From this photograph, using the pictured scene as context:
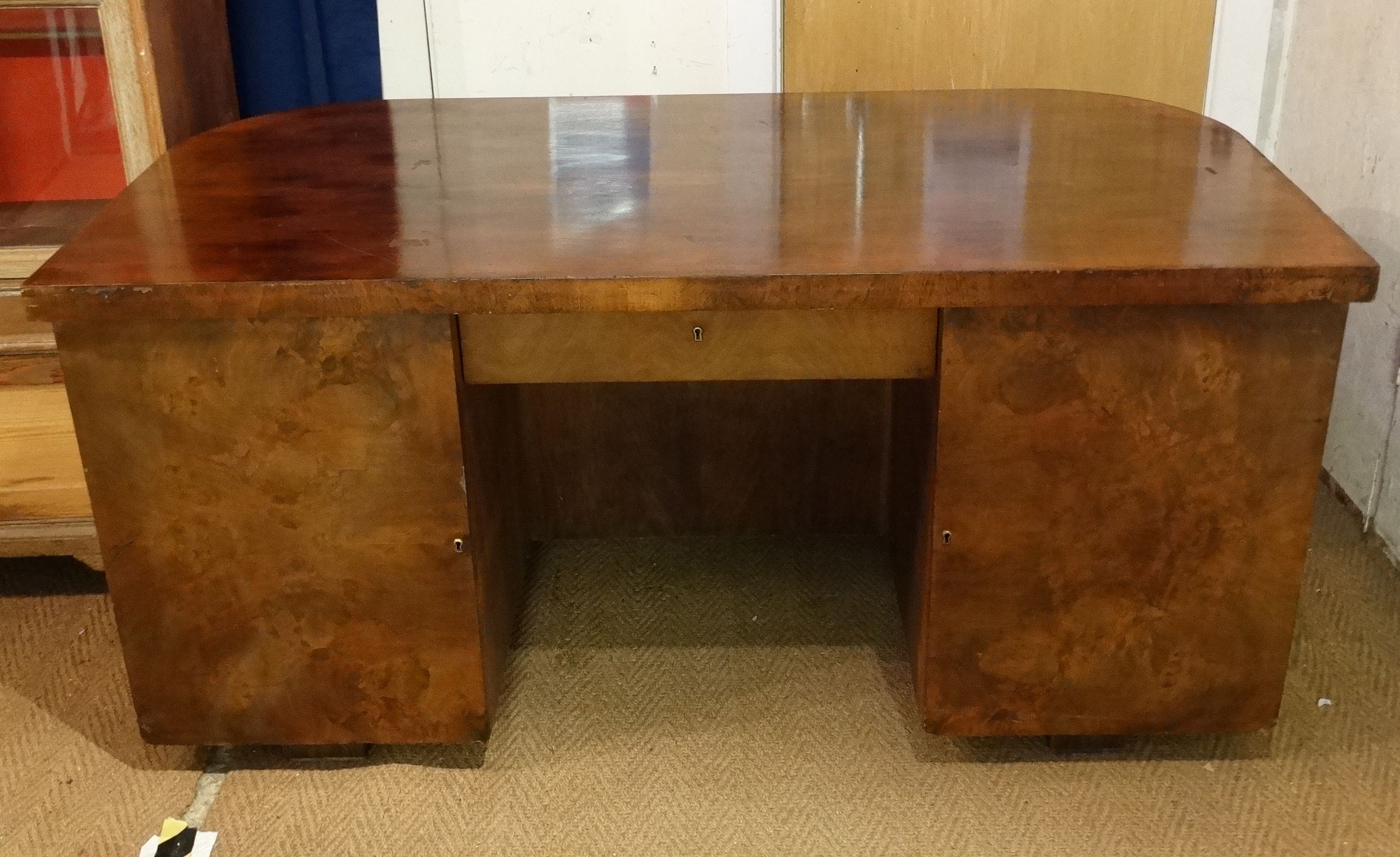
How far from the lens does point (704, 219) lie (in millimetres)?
1254

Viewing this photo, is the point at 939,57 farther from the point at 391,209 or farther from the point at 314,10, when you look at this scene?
the point at 391,209

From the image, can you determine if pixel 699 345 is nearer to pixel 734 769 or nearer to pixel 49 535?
pixel 734 769

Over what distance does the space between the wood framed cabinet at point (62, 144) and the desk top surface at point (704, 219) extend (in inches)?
7.3

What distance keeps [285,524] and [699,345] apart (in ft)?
1.50

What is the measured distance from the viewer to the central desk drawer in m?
1.17

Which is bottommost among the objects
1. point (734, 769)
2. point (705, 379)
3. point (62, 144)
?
point (734, 769)

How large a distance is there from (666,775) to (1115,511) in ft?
1.85

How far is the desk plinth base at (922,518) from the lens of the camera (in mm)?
1164

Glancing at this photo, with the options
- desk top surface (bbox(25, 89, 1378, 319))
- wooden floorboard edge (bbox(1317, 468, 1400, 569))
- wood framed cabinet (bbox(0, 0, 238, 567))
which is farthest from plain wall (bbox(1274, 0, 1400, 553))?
wood framed cabinet (bbox(0, 0, 238, 567))

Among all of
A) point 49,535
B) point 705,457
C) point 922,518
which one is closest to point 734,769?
point 922,518

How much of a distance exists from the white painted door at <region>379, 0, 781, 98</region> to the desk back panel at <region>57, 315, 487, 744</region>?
3.46 feet

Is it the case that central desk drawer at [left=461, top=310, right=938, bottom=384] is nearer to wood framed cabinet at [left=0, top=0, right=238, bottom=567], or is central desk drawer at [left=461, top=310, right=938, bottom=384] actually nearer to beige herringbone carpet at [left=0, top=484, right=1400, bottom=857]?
beige herringbone carpet at [left=0, top=484, right=1400, bottom=857]

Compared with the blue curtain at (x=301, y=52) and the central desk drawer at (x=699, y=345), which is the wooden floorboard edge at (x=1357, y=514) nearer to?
the central desk drawer at (x=699, y=345)

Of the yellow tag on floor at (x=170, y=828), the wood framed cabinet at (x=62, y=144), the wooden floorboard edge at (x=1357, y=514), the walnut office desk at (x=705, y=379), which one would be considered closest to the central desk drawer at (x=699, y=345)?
the walnut office desk at (x=705, y=379)
